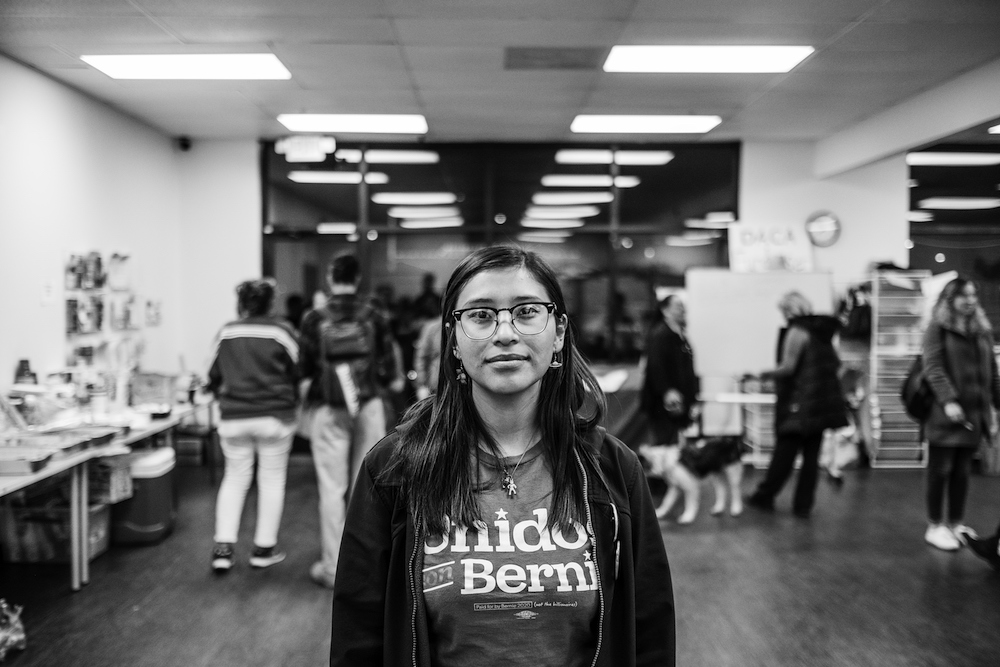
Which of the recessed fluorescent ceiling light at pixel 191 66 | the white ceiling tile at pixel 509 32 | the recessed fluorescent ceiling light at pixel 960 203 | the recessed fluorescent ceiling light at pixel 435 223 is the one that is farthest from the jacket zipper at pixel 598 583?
the recessed fluorescent ceiling light at pixel 960 203

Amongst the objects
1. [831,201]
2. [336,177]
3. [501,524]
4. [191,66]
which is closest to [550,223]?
[336,177]

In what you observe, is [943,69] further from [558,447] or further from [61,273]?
[61,273]

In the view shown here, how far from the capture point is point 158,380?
17.6ft

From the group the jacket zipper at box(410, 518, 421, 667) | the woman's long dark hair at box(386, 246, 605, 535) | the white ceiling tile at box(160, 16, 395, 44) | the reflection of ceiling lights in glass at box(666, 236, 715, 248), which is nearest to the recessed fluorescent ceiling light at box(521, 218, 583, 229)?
the reflection of ceiling lights in glass at box(666, 236, 715, 248)

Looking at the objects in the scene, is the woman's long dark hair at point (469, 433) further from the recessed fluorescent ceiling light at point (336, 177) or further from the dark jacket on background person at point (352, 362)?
the recessed fluorescent ceiling light at point (336, 177)

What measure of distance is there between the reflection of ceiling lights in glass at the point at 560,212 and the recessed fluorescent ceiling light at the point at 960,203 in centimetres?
333

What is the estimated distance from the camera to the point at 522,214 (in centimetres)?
744

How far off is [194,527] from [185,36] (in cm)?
299

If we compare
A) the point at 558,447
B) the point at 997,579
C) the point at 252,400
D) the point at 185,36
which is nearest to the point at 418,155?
the point at 185,36

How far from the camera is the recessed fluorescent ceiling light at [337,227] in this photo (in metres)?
7.26

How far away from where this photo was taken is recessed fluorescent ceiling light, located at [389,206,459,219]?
736cm

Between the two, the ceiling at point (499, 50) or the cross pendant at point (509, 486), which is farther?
the ceiling at point (499, 50)

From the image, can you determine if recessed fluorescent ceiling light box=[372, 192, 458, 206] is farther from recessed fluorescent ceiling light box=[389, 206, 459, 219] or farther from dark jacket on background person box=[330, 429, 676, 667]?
dark jacket on background person box=[330, 429, 676, 667]

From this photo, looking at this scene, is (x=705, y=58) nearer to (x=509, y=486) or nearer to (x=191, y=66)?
(x=191, y=66)
